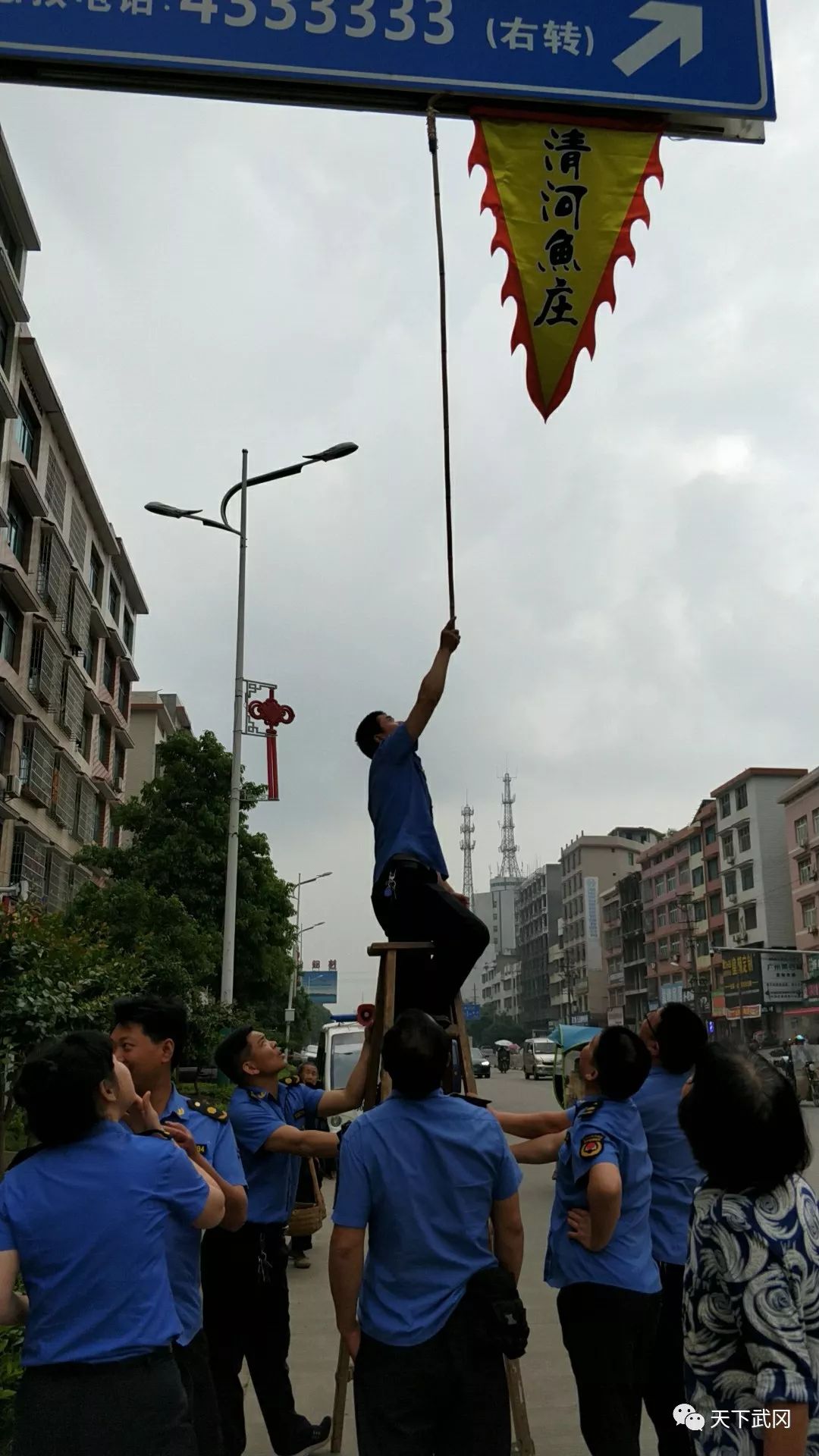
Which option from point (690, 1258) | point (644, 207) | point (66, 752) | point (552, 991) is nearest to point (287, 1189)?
point (690, 1258)

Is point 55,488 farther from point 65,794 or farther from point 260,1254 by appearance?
point 260,1254

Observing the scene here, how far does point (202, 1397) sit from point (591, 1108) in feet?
4.75

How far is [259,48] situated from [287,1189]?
3915 mm

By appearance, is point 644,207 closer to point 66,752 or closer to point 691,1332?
point 691,1332

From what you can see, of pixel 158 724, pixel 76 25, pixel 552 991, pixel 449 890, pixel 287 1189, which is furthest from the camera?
pixel 552 991

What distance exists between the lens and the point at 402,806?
3924 millimetres

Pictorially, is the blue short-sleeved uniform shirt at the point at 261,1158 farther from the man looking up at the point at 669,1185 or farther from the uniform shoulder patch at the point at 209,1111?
the man looking up at the point at 669,1185

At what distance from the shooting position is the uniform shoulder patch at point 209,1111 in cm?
338

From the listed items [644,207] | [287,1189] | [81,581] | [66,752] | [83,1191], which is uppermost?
[81,581]

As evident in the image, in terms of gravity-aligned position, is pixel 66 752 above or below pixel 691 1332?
above

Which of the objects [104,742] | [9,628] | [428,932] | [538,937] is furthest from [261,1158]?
[538,937]

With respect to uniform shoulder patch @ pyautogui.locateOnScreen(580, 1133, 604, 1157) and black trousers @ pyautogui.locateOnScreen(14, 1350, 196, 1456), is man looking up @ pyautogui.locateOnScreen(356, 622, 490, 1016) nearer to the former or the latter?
uniform shoulder patch @ pyautogui.locateOnScreen(580, 1133, 604, 1157)

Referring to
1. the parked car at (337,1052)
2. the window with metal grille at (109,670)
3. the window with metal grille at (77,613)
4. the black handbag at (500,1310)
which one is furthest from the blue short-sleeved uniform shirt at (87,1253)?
the window with metal grille at (109,670)

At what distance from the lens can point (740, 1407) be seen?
195 cm
